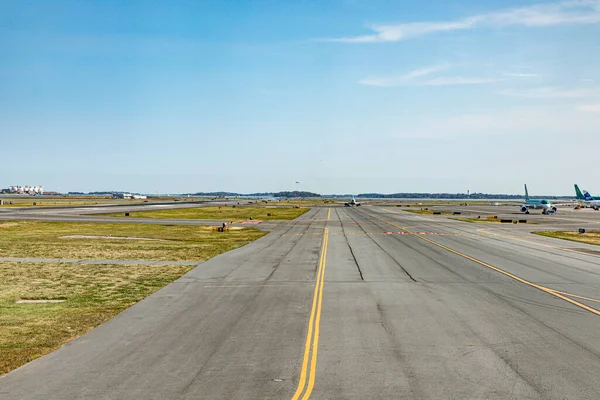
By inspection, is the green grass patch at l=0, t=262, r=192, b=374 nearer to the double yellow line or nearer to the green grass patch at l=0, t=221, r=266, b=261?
the green grass patch at l=0, t=221, r=266, b=261

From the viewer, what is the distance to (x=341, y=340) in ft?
43.9

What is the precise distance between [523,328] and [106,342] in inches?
509

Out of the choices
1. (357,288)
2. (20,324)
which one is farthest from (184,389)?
(357,288)

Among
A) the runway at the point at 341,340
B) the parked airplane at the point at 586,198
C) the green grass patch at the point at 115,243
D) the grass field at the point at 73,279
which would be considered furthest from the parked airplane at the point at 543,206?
the runway at the point at 341,340

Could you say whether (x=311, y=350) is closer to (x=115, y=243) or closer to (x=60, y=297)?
(x=60, y=297)

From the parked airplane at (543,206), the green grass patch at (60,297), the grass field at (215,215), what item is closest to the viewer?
the green grass patch at (60,297)

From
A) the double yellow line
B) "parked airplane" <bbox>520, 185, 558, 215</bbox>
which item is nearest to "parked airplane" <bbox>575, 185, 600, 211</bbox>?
"parked airplane" <bbox>520, 185, 558, 215</bbox>

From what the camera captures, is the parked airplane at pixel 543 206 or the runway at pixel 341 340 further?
the parked airplane at pixel 543 206

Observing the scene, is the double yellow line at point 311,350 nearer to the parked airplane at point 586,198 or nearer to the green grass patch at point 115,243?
the green grass patch at point 115,243

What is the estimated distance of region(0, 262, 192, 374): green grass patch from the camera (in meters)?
13.4

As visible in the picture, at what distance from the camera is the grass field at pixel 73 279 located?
1418cm

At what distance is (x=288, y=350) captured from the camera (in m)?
12.5

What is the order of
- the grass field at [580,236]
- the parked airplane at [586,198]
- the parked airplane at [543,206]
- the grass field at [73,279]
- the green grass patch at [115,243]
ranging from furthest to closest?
the parked airplane at [586,198] → the parked airplane at [543,206] → the grass field at [580,236] → the green grass patch at [115,243] → the grass field at [73,279]

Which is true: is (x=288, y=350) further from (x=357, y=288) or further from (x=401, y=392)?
(x=357, y=288)
